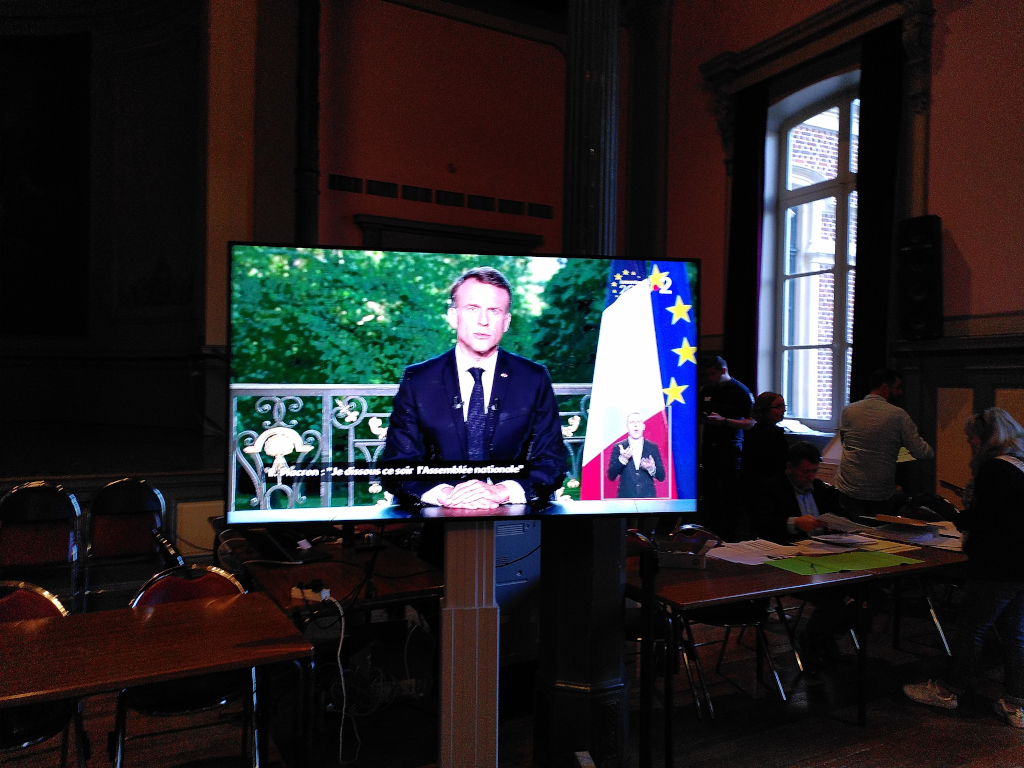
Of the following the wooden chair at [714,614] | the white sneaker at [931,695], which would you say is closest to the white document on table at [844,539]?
the wooden chair at [714,614]

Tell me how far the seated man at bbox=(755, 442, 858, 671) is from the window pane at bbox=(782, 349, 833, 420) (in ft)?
10.0

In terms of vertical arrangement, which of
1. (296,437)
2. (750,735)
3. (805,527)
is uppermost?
(296,437)

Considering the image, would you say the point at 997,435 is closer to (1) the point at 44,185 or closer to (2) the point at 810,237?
(2) the point at 810,237

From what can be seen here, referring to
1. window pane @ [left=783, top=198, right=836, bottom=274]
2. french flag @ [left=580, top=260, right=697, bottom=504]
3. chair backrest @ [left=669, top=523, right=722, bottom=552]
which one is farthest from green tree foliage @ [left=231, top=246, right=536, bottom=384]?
window pane @ [left=783, top=198, right=836, bottom=274]

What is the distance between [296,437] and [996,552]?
3037mm

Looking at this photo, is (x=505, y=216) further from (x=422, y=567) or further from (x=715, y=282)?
(x=422, y=567)

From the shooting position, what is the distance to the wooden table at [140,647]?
189 centimetres

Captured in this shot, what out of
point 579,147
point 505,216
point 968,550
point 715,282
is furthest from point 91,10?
point 968,550

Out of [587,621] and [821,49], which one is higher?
[821,49]

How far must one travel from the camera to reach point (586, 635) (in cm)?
294

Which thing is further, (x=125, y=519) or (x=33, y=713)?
(x=125, y=519)

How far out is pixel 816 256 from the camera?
7.04 meters

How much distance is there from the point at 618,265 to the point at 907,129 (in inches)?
192

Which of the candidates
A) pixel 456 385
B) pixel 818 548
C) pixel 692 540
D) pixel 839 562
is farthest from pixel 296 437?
pixel 818 548
